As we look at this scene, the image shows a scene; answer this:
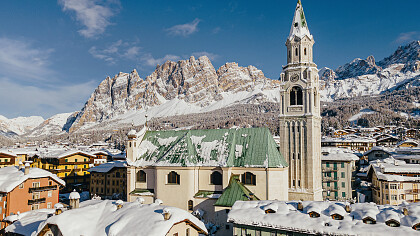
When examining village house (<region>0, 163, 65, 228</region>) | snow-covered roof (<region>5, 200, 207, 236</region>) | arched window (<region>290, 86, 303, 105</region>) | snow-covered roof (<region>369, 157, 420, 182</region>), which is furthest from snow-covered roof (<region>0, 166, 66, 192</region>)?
snow-covered roof (<region>369, 157, 420, 182</region>)

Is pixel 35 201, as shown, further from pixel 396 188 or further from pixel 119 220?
pixel 396 188

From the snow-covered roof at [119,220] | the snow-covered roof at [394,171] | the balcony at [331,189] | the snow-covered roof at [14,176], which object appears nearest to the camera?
the snow-covered roof at [119,220]

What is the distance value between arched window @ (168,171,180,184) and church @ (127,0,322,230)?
135 mm

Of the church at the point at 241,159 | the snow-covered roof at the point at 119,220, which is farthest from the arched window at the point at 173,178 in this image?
the snow-covered roof at the point at 119,220

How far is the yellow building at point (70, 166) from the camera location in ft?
259

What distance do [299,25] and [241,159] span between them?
23.1 m

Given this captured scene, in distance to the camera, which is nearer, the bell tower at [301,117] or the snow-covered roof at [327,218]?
the snow-covered roof at [327,218]

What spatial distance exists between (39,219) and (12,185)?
12310mm

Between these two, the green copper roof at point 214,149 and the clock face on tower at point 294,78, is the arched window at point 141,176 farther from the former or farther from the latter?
the clock face on tower at point 294,78

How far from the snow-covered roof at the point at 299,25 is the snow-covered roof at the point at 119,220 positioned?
32.9 m

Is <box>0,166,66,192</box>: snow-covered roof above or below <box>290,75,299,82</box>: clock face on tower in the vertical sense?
below

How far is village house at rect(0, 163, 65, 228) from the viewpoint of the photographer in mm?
41250

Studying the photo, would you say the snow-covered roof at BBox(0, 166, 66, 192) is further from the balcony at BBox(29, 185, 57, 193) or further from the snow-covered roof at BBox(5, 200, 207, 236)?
the snow-covered roof at BBox(5, 200, 207, 236)

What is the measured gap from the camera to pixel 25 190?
1726 inches
